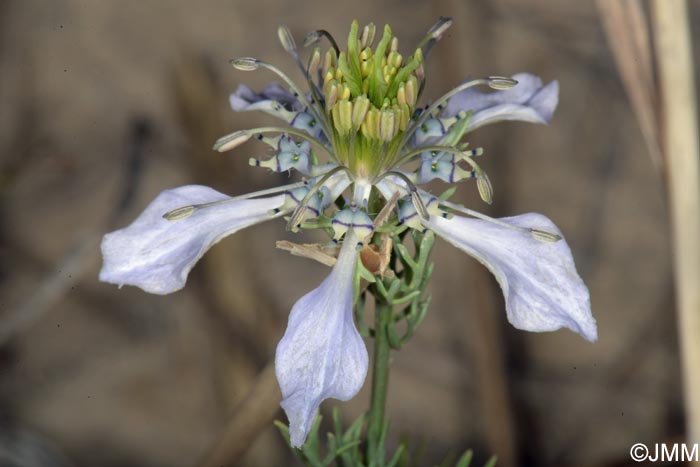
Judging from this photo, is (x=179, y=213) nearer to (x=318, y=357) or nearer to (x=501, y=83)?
(x=318, y=357)

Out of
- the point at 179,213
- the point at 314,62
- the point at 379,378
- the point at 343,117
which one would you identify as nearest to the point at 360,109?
the point at 343,117

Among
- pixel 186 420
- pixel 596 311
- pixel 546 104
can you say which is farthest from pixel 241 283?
pixel 546 104

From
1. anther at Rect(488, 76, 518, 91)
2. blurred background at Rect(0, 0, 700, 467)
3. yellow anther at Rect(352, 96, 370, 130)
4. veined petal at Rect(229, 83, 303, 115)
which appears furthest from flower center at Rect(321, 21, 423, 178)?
blurred background at Rect(0, 0, 700, 467)

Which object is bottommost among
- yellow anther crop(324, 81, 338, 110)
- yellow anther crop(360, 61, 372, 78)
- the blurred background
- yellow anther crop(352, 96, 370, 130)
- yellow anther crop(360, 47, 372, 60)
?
the blurred background

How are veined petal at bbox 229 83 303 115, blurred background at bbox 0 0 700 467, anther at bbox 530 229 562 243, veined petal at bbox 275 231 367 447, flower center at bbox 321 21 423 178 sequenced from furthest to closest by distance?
blurred background at bbox 0 0 700 467 → veined petal at bbox 229 83 303 115 → flower center at bbox 321 21 423 178 → anther at bbox 530 229 562 243 → veined petal at bbox 275 231 367 447

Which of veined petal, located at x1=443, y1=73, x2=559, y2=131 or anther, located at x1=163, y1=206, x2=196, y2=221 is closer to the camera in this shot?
anther, located at x1=163, y1=206, x2=196, y2=221

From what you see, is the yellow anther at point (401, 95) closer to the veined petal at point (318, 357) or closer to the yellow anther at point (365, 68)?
the yellow anther at point (365, 68)

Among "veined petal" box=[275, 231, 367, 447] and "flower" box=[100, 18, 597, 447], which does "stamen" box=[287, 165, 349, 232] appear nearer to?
"flower" box=[100, 18, 597, 447]
